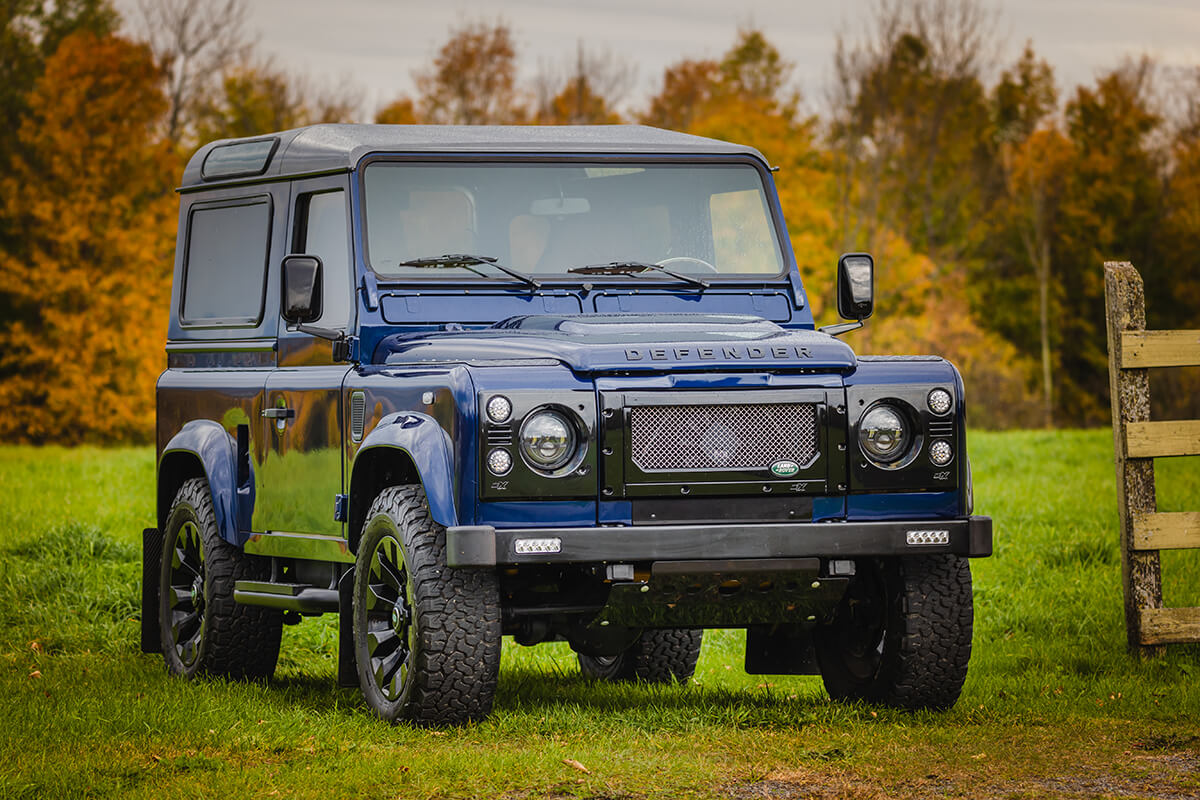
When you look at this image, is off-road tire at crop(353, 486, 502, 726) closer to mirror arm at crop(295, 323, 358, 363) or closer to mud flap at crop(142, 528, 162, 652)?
mirror arm at crop(295, 323, 358, 363)

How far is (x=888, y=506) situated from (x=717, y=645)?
14.3 ft

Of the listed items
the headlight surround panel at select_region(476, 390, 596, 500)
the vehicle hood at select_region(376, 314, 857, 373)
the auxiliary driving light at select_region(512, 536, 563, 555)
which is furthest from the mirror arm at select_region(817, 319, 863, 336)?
the auxiliary driving light at select_region(512, 536, 563, 555)

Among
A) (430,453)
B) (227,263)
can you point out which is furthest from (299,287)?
(227,263)

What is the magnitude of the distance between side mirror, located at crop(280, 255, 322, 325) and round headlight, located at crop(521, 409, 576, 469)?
1.50m

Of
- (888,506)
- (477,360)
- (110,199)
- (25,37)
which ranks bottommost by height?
(888,506)

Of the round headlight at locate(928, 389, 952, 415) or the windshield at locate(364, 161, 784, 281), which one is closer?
the round headlight at locate(928, 389, 952, 415)

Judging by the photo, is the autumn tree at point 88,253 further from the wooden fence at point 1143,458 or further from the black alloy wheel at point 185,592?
the wooden fence at point 1143,458

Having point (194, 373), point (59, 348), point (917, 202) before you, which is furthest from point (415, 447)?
point (917, 202)

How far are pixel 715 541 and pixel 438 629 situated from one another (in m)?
1.10

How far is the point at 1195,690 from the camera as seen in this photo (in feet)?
27.2

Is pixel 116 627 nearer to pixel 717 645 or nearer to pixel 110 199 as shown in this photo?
pixel 717 645

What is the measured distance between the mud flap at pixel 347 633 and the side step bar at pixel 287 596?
1.18 ft

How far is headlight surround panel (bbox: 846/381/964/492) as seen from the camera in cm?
697

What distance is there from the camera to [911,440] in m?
7.08
